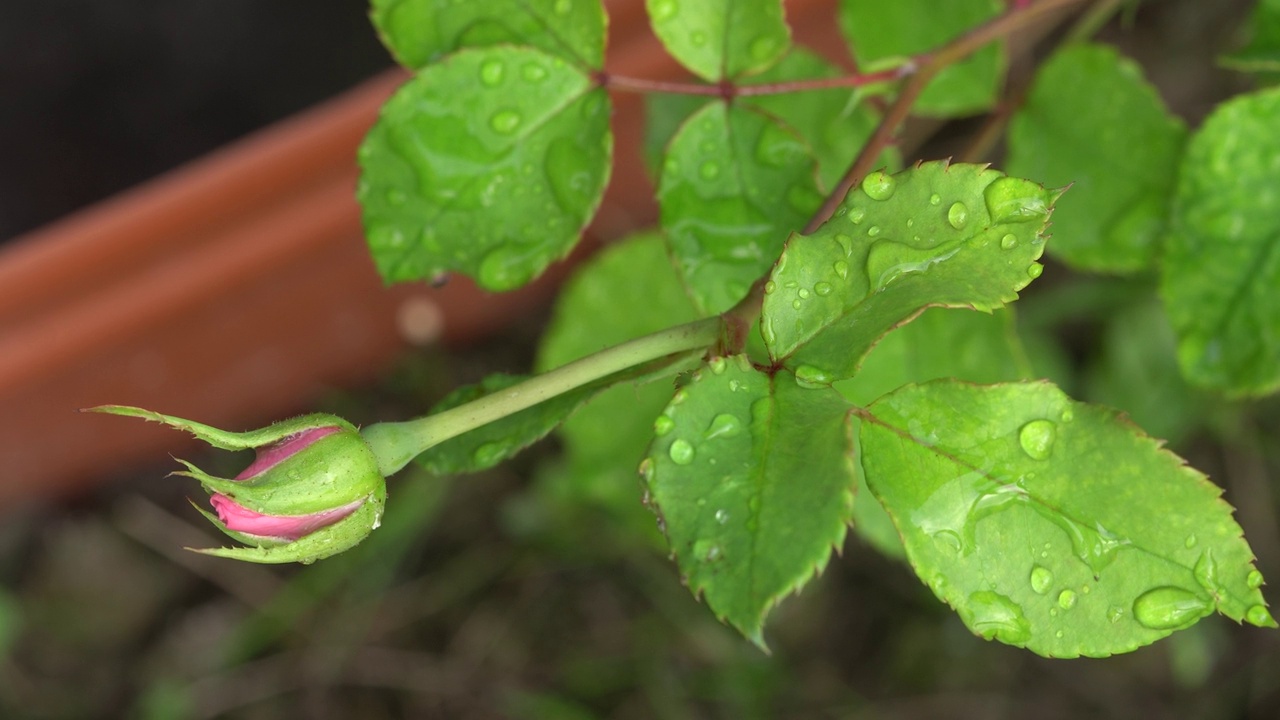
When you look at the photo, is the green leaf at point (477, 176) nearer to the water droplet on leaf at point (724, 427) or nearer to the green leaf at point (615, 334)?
the water droplet on leaf at point (724, 427)

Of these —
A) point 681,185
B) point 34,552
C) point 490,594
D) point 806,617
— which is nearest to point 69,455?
point 34,552

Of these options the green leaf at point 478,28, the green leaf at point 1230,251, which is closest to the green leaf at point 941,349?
the green leaf at point 1230,251

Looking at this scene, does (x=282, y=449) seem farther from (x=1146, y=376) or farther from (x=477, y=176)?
(x=1146, y=376)

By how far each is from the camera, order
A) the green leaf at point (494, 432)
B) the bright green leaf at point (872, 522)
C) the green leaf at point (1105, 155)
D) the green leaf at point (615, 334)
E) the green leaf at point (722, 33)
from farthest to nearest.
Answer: the green leaf at point (615, 334) → the bright green leaf at point (872, 522) → the green leaf at point (1105, 155) → the green leaf at point (722, 33) → the green leaf at point (494, 432)

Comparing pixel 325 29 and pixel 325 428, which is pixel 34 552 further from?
pixel 325 428

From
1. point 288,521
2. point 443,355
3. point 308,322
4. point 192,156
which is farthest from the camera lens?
point 443,355

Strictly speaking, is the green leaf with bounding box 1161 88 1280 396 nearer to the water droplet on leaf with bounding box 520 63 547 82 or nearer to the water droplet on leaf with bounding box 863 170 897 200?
the water droplet on leaf with bounding box 863 170 897 200

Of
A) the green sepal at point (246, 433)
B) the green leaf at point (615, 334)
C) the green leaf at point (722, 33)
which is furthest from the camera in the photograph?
the green leaf at point (615, 334)

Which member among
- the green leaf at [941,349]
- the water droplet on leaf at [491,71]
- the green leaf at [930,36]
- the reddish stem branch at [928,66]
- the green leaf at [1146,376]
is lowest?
the green leaf at [1146,376]
